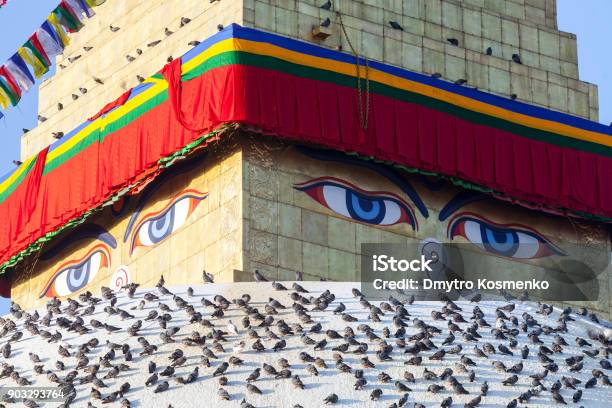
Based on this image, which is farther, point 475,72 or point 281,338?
point 475,72

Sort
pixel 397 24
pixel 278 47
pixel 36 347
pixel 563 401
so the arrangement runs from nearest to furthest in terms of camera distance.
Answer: pixel 563 401 → pixel 36 347 → pixel 278 47 → pixel 397 24

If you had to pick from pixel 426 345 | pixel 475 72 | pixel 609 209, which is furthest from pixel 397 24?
pixel 426 345

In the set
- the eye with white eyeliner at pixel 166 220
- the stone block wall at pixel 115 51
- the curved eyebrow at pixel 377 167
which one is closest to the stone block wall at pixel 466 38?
the stone block wall at pixel 115 51

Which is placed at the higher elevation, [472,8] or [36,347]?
[472,8]

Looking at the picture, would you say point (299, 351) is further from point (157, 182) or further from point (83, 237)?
point (83, 237)

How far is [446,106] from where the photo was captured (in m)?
35.2

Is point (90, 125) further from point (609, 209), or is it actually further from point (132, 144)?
point (609, 209)

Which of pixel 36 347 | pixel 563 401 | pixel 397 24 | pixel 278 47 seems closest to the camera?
pixel 563 401

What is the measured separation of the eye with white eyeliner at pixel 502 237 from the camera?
3559 cm

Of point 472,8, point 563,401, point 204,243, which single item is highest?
point 472,8

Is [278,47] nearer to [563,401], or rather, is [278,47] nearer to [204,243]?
[204,243]

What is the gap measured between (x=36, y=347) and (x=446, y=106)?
8.48m

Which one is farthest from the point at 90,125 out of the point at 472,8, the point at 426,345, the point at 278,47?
the point at 426,345

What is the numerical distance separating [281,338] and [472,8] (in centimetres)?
1018
